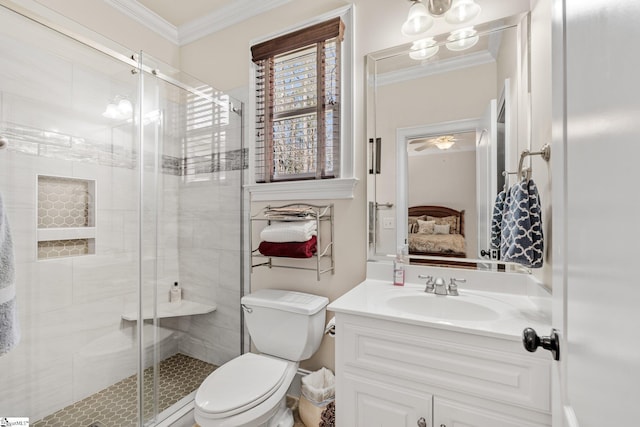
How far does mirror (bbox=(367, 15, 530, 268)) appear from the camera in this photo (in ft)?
4.44

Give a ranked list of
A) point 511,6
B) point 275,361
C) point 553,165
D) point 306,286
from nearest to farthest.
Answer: point 553,165, point 511,6, point 275,361, point 306,286

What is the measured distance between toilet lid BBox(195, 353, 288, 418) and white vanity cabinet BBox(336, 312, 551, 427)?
354mm

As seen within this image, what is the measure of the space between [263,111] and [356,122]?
25.5 inches

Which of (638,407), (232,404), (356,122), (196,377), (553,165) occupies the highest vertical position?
(356,122)

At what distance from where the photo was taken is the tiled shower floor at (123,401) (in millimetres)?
1457

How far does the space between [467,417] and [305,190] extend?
49.5 inches

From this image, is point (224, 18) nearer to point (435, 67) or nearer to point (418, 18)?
point (418, 18)

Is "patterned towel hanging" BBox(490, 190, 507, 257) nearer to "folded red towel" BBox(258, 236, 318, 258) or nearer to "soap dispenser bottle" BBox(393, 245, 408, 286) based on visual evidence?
"soap dispenser bottle" BBox(393, 245, 408, 286)

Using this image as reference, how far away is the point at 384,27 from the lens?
1.59m

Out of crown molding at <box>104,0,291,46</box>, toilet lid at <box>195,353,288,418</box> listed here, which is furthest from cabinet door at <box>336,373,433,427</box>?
crown molding at <box>104,0,291,46</box>

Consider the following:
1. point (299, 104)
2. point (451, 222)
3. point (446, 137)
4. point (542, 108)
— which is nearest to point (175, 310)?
point (299, 104)

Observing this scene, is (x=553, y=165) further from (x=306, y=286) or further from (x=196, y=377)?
(x=196, y=377)

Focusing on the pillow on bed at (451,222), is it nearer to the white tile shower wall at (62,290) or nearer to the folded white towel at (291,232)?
the folded white towel at (291,232)

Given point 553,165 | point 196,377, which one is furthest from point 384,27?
point 196,377
